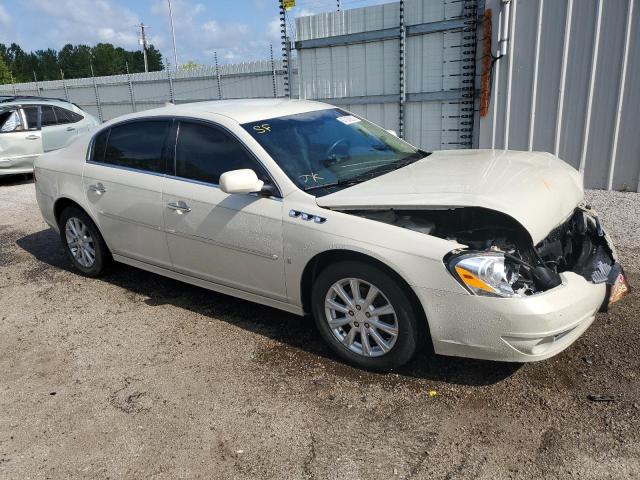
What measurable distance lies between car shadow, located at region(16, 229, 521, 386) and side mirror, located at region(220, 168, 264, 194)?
1155 millimetres

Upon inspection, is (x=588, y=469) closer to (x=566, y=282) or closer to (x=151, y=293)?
(x=566, y=282)

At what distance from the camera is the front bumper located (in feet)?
9.53

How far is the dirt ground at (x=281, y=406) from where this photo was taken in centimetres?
272

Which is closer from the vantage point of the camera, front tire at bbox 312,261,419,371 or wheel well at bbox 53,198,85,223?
front tire at bbox 312,261,419,371

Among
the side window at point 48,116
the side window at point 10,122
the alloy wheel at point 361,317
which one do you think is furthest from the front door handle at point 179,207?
the side window at point 48,116

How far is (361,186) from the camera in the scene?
3641 millimetres

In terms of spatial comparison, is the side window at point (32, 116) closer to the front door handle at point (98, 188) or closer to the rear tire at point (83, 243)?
the rear tire at point (83, 243)

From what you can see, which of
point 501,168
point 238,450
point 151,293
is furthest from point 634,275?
point 151,293

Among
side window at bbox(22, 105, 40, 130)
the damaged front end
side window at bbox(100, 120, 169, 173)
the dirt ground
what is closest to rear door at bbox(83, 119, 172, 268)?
side window at bbox(100, 120, 169, 173)

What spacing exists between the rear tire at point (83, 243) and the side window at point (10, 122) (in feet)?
21.9

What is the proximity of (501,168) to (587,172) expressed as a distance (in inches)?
173

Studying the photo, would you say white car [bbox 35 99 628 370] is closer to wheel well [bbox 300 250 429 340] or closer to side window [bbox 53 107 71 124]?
wheel well [bbox 300 250 429 340]

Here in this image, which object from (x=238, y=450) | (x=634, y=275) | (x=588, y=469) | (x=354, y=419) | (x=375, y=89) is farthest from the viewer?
(x=375, y=89)

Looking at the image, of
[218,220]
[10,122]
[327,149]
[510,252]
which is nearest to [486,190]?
[510,252]
